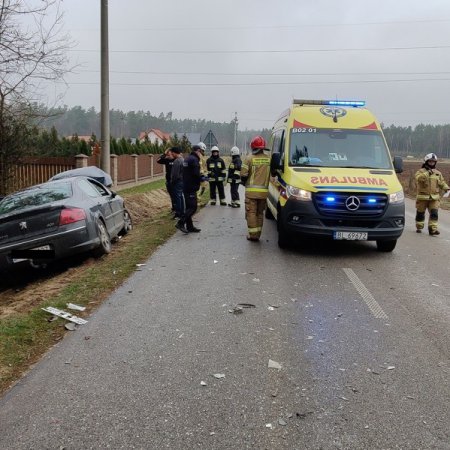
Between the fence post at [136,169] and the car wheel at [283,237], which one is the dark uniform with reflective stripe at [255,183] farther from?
the fence post at [136,169]

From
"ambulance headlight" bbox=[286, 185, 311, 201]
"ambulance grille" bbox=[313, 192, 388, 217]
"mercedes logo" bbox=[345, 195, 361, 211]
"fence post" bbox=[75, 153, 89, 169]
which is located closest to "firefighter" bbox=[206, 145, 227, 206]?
"fence post" bbox=[75, 153, 89, 169]

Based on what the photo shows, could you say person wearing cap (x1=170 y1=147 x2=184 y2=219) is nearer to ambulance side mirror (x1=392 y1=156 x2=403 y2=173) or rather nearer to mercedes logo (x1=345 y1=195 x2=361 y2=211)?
mercedes logo (x1=345 y1=195 x2=361 y2=211)

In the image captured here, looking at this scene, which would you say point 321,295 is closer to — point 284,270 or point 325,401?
point 284,270

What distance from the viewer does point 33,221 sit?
22.8 ft

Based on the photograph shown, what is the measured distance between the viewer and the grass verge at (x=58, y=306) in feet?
13.1

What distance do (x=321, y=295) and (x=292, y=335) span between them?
4.81 feet

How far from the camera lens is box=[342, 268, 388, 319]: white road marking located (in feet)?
17.1

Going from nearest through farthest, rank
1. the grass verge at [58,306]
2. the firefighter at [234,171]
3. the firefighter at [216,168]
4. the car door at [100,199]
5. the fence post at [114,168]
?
the grass verge at [58,306] → the car door at [100,199] → the firefighter at [234,171] → the firefighter at [216,168] → the fence post at [114,168]

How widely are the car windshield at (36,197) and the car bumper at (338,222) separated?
3685 millimetres

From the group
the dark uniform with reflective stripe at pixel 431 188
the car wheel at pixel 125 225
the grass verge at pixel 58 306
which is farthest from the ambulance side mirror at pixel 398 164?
the car wheel at pixel 125 225

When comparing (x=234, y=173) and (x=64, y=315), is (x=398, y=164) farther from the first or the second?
(x=234, y=173)

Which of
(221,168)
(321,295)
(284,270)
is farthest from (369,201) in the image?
(221,168)

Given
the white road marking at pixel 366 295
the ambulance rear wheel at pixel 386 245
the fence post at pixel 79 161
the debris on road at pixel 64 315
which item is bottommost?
the debris on road at pixel 64 315

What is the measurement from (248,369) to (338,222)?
14.9 feet
